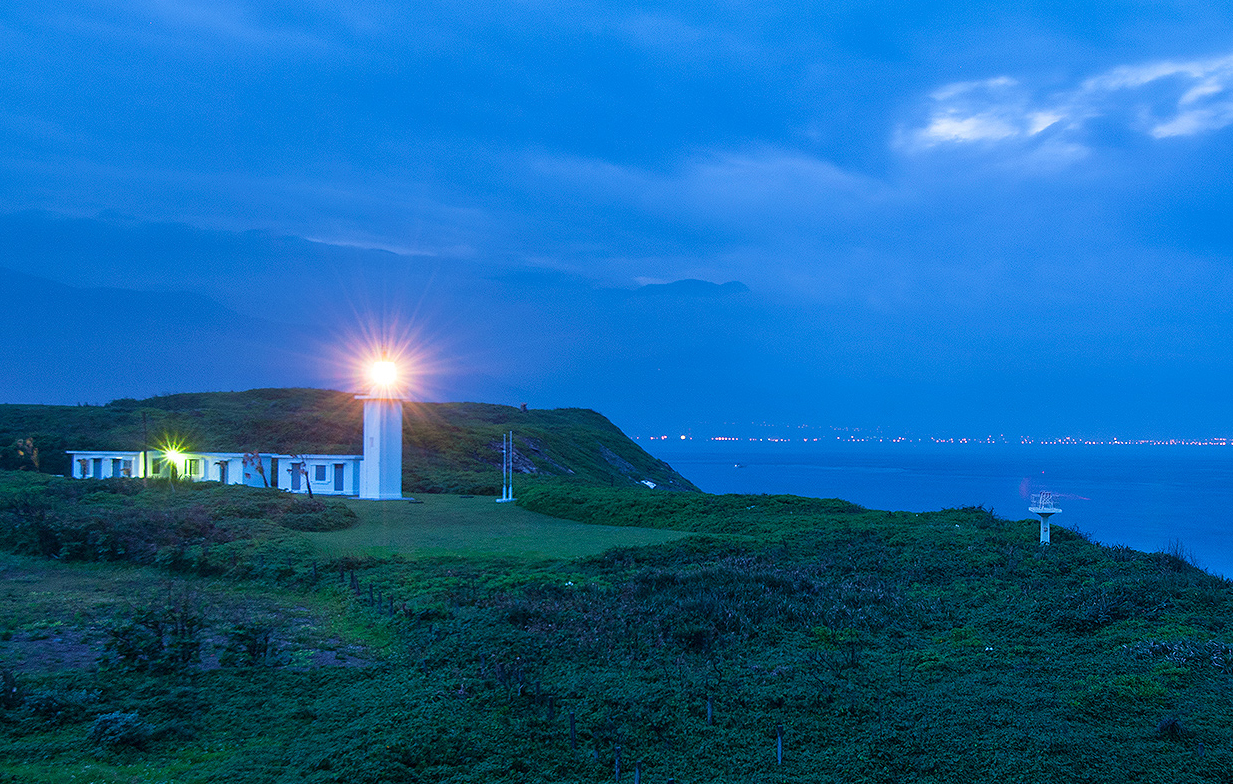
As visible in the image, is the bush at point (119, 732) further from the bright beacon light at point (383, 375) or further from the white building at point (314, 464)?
the bright beacon light at point (383, 375)

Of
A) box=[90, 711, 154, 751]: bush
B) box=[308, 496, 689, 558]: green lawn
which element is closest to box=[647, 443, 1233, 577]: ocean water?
box=[308, 496, 689, 558]: green lawn

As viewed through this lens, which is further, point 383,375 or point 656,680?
point 383,375

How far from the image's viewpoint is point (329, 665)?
419 inches

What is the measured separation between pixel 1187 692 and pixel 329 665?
11385 millimetres

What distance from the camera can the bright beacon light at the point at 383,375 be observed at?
110ft

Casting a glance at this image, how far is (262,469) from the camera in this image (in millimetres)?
35375

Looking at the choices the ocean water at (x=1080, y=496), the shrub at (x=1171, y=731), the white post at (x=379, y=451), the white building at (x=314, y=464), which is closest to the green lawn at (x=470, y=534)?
the white post at (x=379, y=451)

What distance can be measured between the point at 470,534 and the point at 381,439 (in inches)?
482

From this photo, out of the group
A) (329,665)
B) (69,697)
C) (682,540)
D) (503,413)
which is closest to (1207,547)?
(682,540)

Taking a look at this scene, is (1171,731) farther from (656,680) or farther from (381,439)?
(381,439)

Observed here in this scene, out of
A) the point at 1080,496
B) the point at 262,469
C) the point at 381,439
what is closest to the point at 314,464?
the point at 262,469

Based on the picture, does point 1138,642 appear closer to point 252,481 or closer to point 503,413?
point 252,481

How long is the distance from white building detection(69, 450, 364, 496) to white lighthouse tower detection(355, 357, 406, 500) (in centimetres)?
185

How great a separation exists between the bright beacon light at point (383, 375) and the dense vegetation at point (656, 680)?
17.4m
